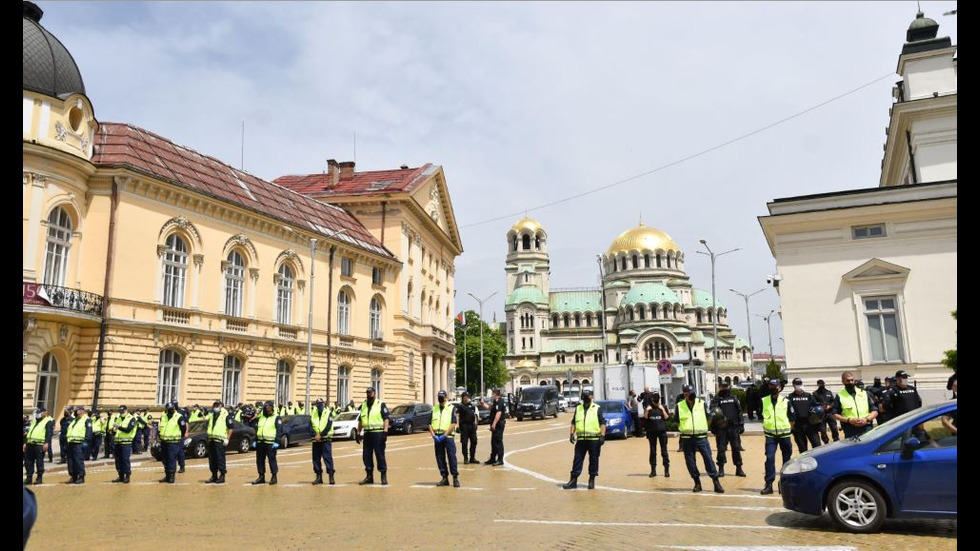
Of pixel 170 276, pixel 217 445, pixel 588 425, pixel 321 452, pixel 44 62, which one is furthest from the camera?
pixel 170 276

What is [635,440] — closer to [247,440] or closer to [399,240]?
[247,440]

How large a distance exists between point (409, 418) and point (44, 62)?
2061cm

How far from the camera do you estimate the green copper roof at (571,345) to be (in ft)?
386

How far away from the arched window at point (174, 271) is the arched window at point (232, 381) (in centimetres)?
370

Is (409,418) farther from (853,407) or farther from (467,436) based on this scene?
(853,407)

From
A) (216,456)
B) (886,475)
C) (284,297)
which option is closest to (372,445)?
(216,456)

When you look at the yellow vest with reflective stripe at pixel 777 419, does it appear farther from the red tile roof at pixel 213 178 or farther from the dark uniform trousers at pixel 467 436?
the red tile roof at pixel 213 178

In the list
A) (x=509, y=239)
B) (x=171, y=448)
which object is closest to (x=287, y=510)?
(x=171, y=448)

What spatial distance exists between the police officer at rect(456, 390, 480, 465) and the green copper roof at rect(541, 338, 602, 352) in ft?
327

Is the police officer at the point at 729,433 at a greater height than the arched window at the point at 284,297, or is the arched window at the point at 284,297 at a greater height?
the arched window at the point at 284,297

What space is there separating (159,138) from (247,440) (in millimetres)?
16397

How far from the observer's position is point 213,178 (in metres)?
33.9

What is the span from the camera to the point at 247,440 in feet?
79.7

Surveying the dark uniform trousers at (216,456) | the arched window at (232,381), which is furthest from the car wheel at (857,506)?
the arched window at (232,381)
